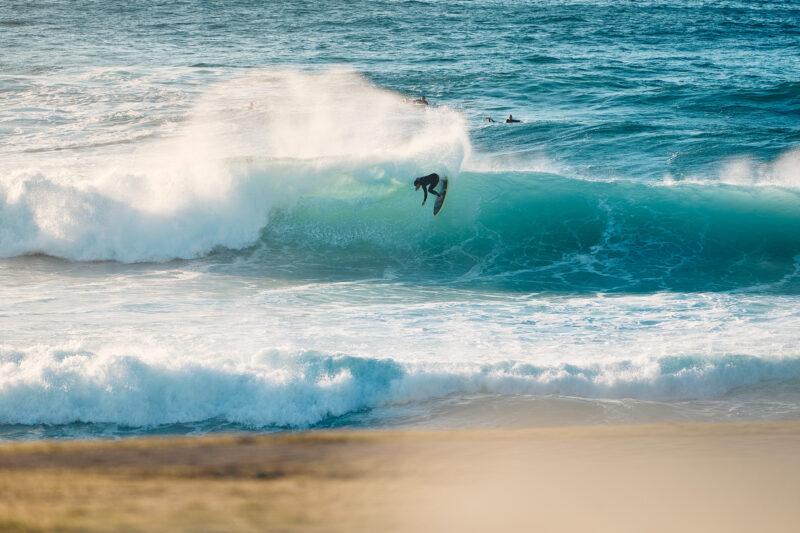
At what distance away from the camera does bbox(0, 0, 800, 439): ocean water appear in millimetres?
5645

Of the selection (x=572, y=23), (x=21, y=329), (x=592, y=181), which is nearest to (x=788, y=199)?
(x=592, y=181)

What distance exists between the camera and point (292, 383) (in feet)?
18.5

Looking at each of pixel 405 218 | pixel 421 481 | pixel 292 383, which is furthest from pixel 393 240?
pixel 421 481

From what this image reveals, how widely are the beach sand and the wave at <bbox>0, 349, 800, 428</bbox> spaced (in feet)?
1.33

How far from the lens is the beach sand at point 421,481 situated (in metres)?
4.07

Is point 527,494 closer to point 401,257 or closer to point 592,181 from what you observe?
point 401,257

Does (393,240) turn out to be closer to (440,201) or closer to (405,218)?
(405,218)

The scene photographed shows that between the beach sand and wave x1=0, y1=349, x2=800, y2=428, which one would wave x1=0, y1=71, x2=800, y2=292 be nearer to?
wave x1=0, y1=349, x2=800, y2=428

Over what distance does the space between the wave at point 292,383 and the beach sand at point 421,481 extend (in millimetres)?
406

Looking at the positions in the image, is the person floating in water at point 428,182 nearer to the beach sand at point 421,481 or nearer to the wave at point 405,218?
the wave at point 405,218

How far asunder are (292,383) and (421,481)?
1598mm

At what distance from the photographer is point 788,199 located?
469 inches

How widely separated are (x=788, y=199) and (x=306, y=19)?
24.7 metres

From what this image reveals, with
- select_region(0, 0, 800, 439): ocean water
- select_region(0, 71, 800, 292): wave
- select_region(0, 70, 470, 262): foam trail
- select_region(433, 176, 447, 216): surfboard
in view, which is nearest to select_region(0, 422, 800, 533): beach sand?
select_region(0, 0, 800, 439): ocean water
